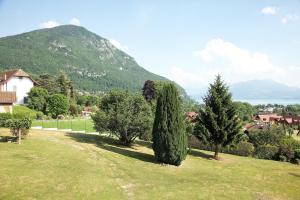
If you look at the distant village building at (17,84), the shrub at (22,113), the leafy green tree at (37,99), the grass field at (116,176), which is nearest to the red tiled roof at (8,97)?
the shrub at (22,113)

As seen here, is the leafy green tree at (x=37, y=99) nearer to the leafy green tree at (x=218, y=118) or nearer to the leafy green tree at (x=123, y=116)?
the leafy green tree at (x=123, y=116)

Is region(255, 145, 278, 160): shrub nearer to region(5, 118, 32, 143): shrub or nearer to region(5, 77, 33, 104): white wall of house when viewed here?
region(5, 118, 32, 143): shrub

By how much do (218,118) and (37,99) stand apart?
48.2 meters

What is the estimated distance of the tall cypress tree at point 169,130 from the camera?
27.1 meters

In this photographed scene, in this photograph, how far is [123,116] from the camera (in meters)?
32.5

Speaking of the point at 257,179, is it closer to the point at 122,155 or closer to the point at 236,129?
the point at 236,129

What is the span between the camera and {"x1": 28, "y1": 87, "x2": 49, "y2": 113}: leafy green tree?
70500mm

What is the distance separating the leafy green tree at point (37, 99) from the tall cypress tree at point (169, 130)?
159 feet

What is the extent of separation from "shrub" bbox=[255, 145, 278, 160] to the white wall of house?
54.8 metres

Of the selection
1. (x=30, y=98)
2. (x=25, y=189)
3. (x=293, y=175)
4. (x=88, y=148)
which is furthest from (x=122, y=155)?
(x=30, y=98)

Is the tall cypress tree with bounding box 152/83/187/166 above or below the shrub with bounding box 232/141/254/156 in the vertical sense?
above

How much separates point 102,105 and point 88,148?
8.79 metres

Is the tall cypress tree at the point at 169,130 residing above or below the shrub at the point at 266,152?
above

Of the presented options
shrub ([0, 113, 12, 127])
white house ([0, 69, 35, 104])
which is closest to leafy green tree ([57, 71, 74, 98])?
white house ([0, 69, 35, 104])
